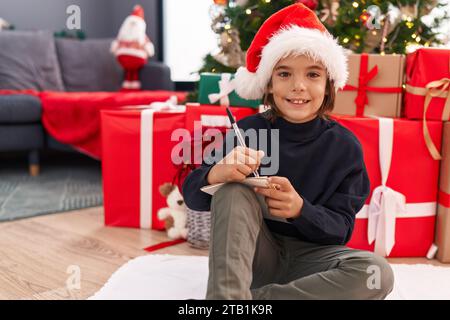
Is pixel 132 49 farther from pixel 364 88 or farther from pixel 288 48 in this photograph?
pixel 288 48

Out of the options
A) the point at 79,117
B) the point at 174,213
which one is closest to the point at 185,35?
the point at 79,117

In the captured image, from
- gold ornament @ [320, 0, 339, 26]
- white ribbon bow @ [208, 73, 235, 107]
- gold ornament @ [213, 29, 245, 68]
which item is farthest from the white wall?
white ribbon bow @ [208, 73, 235, 107]

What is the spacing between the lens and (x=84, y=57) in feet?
9.38

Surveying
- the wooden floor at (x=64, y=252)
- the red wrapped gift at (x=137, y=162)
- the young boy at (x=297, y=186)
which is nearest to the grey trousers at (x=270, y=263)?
the young boy at (x=297, y=186)

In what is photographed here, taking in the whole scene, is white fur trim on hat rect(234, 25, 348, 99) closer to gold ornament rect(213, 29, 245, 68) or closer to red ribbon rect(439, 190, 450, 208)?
red ribbon rect(439, 190, 450, 208)

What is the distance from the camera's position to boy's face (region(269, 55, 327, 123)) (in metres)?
0.95

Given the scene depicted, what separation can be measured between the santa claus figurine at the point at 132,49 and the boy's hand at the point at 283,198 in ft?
6.78

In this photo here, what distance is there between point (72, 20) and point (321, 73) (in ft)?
2.62

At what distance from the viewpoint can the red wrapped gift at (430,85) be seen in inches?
50.5

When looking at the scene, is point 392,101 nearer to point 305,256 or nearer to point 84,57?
point 305,256

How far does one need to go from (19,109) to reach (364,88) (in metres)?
1.59

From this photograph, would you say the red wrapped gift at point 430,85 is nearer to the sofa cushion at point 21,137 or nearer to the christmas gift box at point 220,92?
the christmas gift box at point 220,92

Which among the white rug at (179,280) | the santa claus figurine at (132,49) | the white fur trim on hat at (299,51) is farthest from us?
the santa claus figurine at (132,49)

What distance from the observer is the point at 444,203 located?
1.32 m
